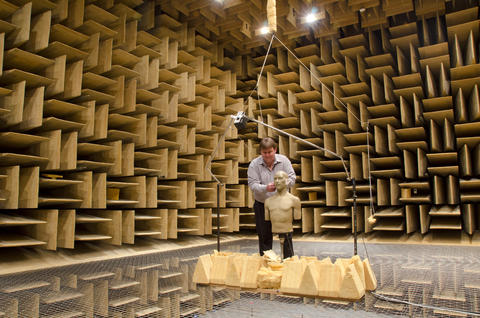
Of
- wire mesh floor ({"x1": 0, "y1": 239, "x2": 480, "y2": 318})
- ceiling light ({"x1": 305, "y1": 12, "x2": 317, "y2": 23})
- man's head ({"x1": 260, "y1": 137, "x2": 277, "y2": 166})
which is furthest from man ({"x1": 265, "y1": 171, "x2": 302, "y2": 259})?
ceiling light ({"x1": 305, "y1": 12, "x2": 317, "y2": 23})

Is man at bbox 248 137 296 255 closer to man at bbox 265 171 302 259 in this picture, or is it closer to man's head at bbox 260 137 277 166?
man's head at bbox 260 137 277 166

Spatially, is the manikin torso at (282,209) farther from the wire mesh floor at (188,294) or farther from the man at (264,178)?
the wire mesh floor at (188,294)

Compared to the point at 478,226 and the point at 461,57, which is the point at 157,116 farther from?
the point at 478,226

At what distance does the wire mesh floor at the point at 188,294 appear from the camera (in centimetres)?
182

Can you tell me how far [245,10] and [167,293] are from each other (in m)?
4.11

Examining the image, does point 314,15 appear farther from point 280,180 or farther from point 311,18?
point 280,180

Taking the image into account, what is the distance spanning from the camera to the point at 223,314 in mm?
1786

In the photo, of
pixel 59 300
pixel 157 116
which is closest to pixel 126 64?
pixel 157 116

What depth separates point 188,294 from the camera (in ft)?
7.13

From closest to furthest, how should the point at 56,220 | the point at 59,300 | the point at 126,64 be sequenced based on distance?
the point at 59,300, the point at 56,220, the point at 126,64

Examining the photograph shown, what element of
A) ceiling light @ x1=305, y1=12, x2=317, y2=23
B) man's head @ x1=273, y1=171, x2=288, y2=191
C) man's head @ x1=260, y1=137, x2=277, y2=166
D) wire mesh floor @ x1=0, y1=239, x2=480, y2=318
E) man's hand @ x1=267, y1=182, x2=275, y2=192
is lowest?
wire mesh floor @ x1=0, y1=239, x2=480, y2=318

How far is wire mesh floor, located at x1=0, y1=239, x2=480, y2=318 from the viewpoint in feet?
5.98

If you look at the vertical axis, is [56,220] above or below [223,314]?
above

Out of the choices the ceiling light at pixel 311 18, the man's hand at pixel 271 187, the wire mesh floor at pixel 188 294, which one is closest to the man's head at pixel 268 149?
the man's hand at pixel 271 187
